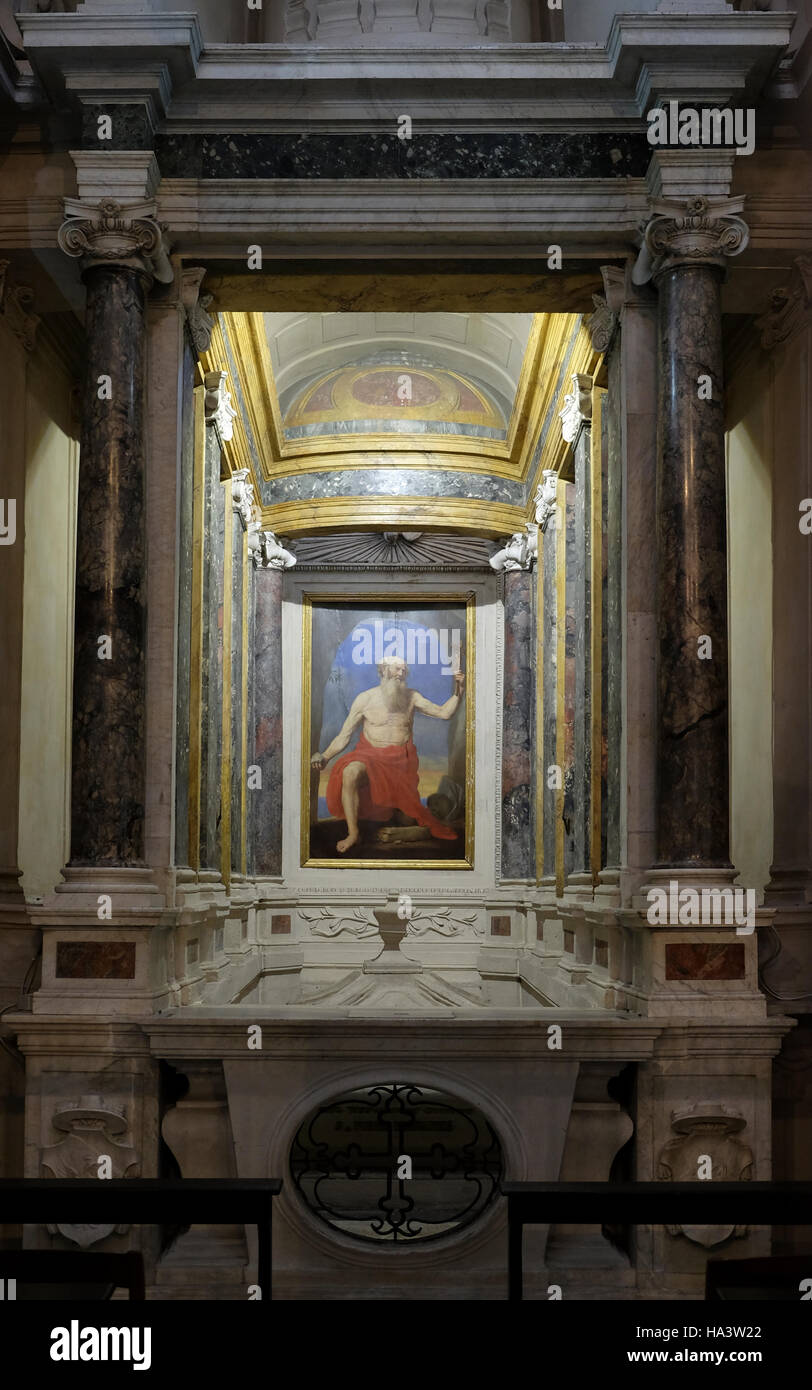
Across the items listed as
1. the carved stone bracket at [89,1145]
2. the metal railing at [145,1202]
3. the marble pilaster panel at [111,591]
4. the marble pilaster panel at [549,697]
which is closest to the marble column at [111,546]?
the marble pilaster panel at [111,591]

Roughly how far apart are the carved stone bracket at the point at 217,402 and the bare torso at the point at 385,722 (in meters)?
5.78

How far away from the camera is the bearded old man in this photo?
1644cm

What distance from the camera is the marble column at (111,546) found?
773cm

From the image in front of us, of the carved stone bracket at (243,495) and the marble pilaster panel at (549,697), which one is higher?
the carved stone bracket at (243,495)

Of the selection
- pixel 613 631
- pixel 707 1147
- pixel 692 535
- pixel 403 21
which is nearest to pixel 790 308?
pixel 692 535

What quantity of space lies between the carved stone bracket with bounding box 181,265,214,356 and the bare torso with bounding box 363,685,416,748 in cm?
797

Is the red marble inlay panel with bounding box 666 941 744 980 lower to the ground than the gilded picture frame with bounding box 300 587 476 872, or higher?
lower

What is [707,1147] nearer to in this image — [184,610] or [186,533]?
[184,610]

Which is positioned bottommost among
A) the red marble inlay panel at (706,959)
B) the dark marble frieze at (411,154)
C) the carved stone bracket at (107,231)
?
the red marble inlay panel at (706,959)

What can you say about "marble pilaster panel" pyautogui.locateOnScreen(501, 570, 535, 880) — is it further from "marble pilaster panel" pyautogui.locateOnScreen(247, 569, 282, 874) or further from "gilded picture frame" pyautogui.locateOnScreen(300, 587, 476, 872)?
"marble pilaster panel" pyautogui.locateOnScreen(247, 569, 282, 874)

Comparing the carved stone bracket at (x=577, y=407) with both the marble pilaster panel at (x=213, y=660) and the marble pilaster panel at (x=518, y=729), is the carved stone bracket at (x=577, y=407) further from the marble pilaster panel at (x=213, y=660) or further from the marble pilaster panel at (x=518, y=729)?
the marble pilaster panel at (x=518, y=729)

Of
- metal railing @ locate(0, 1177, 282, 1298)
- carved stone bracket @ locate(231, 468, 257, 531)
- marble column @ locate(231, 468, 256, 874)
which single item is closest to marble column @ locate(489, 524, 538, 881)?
marble column @ locate(231, 468, 256, 874)
